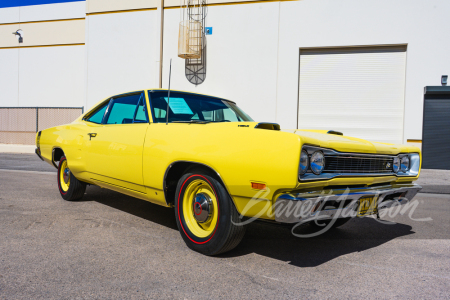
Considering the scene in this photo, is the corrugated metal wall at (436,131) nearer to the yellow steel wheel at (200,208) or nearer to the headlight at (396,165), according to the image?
the headlight at (396,165)

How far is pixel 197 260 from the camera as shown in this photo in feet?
9.02

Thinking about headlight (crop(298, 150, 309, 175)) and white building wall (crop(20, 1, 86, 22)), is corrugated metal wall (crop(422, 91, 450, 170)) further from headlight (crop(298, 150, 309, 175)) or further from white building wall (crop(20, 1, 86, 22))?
white building wall (crop(20, 1, 86, 22))

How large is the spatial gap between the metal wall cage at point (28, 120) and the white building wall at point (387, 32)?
11271 millimetres

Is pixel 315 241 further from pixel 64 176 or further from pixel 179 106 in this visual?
pixel 64 176

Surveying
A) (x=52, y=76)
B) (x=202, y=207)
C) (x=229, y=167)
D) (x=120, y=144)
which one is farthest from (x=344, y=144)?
(x=52, y=76)

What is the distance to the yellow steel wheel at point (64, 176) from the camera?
5000 mm

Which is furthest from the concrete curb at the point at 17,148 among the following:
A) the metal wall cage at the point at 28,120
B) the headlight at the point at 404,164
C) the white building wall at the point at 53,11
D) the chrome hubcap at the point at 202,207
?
the headlight at the point at 404,164

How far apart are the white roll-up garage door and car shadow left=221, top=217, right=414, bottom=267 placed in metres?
8.49

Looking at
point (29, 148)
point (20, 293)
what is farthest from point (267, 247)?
point (29, 148)

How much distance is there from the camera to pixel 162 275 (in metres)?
2.44

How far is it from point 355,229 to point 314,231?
0.55 m

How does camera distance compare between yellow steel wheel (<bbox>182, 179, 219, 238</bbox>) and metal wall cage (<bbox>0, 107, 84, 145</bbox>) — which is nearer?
yellow steel wheel (<bbox>182, 179, 219, 238</bbox>)

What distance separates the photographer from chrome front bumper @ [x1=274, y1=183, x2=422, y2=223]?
2.30 m

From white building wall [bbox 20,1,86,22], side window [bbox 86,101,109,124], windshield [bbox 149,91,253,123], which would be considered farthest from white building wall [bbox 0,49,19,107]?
windshield [bbox 149,91,253,123]
